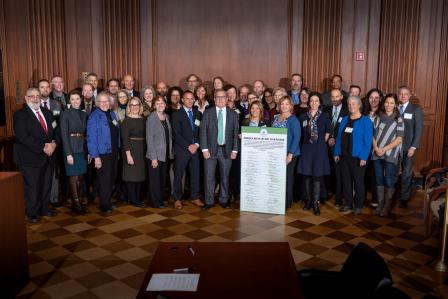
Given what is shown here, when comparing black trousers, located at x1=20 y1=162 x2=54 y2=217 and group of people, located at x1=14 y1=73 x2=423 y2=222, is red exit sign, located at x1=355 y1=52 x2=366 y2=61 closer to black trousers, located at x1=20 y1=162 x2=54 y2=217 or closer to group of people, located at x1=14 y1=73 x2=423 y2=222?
group of people, located at x1=14 y1=73 x2=423 y2=222

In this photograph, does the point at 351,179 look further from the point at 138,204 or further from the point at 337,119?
the point at 138,204

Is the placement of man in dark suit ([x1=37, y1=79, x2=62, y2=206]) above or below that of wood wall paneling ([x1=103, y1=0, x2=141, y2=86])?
below

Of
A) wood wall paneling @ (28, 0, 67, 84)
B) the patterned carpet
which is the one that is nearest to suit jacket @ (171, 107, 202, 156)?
the patterned carpet

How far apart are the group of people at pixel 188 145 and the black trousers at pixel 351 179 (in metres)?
0.01

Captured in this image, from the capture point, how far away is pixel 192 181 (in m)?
6.50

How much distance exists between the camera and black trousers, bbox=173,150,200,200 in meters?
6.34

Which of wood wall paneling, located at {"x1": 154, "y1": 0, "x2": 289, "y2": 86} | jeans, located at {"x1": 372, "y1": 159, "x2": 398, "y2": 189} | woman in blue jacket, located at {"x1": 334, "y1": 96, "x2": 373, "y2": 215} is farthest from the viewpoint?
wood wall paneling, located at {"x1": 154, "y1": 0, "x2": 289, "y2": 86}

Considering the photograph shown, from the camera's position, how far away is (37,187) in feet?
18.7

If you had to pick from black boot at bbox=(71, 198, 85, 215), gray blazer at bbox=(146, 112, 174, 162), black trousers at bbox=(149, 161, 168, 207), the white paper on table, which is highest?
gray blazer at bbox=(146, 112, 174, 162)

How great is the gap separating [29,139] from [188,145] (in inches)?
77.8

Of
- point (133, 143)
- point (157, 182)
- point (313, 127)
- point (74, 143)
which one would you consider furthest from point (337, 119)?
point (74, 143)

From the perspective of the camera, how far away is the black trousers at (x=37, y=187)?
5648 mm

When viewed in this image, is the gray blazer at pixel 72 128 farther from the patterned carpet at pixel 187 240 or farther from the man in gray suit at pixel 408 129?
the man in gray suit at pixel 408 129

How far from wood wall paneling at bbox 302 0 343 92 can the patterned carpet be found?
8.90 feet
